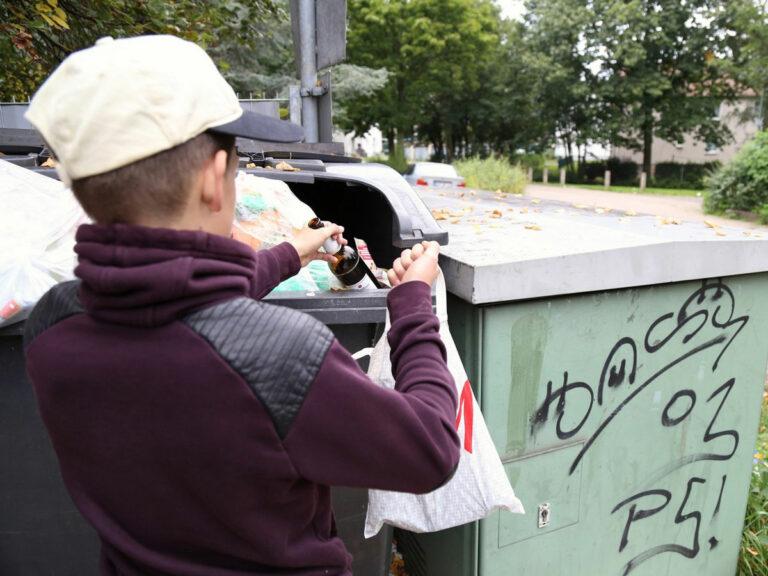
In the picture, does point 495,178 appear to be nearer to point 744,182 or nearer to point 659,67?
point 744,182

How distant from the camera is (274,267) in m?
1.53

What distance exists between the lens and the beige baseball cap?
862 mm

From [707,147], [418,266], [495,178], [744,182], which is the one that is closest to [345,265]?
[418,266]

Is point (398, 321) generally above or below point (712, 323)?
above

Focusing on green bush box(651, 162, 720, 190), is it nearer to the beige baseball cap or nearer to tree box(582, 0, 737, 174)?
tree box(582, 0, 737, 174)

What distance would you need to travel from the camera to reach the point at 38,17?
4.19m

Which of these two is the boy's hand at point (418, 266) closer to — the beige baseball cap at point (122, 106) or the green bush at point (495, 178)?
the beige baseball cap at point (122, 106)

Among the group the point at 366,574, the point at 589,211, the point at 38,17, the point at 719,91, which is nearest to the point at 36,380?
the point at 366,574

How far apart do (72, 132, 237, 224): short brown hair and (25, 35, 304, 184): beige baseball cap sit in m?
0.01

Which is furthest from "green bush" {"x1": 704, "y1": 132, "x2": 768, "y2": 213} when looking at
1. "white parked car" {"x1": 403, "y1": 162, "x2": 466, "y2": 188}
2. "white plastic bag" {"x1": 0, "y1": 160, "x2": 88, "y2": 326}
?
"white plastic bag" {"x1": 0, "y1": 160, "x2": 88, "y2": 326}

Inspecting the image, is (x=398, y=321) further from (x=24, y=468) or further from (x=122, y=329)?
(x=24, y=468)

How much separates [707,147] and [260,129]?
1302 inches

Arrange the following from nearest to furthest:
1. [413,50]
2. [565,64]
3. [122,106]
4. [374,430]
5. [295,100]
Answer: [122,106]
[374,430]
[295,100]
[413,50]
[565,64]

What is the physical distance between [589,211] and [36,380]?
3.64 meters
